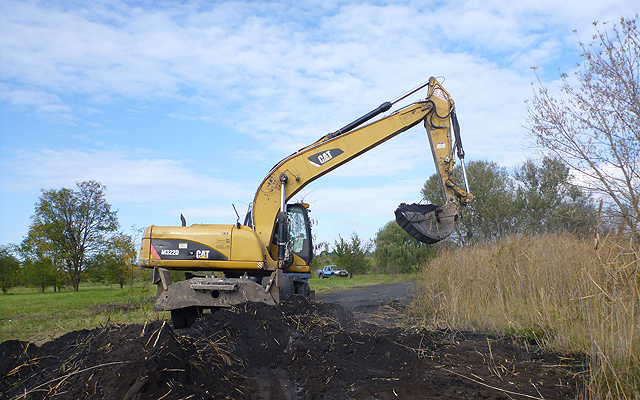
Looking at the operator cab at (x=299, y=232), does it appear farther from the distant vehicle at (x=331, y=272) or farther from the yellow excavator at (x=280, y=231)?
the distant vehicle at (x=331, y=272)

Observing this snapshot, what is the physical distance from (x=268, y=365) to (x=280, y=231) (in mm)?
3424

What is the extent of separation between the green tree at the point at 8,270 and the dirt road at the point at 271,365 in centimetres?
3268

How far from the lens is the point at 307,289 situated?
10.1 m

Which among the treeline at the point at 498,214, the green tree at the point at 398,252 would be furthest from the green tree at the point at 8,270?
the green tree at the point at 398,252

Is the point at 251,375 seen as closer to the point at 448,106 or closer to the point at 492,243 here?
the point at 492,243

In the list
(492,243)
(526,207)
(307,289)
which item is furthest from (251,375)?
(526,207)

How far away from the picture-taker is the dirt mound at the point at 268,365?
4000 mm

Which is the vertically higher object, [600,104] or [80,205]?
[80,205]

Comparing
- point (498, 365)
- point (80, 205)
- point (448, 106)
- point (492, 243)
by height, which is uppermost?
point (80, 205)

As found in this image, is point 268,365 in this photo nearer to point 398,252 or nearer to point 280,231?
point 280,231

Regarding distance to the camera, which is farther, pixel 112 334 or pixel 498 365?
pixel 498 365

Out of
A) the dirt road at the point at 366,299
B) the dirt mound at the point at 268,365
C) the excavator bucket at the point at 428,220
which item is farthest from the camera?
the dirt road at the point at 366,299

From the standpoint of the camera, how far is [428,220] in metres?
9.25

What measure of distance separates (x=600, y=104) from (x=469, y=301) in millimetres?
4270
